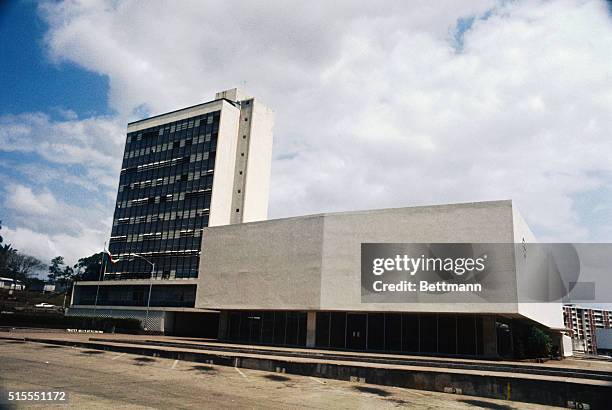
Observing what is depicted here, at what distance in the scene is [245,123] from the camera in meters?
78.0

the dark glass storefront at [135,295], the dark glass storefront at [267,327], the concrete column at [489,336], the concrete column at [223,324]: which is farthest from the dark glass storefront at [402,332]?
the dark glass storefront at [135,295]

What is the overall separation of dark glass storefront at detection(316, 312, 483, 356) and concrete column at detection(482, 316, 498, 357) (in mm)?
275

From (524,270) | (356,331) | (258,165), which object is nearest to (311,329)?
(356,331)

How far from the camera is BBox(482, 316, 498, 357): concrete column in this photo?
32562mm

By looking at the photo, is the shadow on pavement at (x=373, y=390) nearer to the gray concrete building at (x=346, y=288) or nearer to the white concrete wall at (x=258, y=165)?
the gray concrete building at (x=346, y=288)

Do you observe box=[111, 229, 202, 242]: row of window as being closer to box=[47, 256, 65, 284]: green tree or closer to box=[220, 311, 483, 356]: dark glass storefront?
box=[220, 311, 483, 356]: dark glass storefront

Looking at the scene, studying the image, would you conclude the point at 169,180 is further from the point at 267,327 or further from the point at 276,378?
the point at 276,378

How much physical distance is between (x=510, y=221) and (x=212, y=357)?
21.1m

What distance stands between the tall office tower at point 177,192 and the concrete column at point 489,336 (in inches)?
1769

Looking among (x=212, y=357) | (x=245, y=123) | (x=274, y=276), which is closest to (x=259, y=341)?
(x=274, y=276)

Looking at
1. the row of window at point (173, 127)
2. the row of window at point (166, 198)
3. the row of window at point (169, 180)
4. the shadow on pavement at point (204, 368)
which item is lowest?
the shadow on pavement at point (204, 368)

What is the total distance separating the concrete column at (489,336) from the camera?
32562 mm

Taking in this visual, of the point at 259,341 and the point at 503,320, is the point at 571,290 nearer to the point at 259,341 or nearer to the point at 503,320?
the point at 503,320

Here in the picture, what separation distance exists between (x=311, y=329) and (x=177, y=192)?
143 feet
